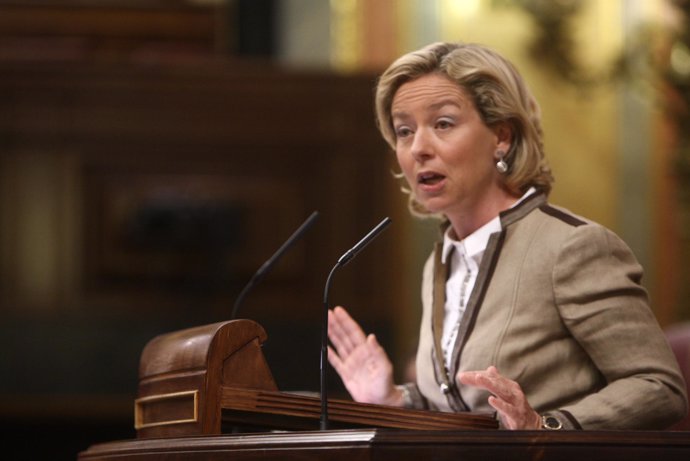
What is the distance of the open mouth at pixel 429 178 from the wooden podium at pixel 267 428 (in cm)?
45

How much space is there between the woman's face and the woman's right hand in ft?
1.10

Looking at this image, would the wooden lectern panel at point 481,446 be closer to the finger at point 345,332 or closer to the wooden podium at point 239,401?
the wooden podium at point 239,401

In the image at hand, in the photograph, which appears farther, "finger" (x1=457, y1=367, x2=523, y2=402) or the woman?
the woman

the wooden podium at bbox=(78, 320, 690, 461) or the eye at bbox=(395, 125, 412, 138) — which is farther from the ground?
the eye at bbox=(395, 125, 412, 138)

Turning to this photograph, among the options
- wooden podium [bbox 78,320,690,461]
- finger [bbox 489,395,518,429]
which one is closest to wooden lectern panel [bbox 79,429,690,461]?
wooden podium [bbox 78,320,690,461]

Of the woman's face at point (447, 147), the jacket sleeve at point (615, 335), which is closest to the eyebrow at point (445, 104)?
the woman's face at point (447, 147)

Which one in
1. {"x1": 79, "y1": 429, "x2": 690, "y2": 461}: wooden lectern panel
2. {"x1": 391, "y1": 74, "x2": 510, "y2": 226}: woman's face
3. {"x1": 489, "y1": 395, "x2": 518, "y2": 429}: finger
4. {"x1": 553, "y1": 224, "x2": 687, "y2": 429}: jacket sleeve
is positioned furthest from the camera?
{"x1": 391, "y1": 74, "x2": 510, "y2": 226}: woman's face

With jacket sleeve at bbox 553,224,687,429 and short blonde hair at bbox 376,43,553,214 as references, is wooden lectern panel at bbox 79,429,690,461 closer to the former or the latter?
jacket sleeve at bbox 553,224,687,429

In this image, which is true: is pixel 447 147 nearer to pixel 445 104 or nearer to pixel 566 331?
pixel 445 104

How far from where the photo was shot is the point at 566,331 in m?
2.32

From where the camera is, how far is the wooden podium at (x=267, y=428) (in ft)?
5.81

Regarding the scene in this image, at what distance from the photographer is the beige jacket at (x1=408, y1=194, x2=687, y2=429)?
219 cm

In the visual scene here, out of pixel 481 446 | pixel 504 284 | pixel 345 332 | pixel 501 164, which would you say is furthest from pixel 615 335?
pixel 345 332

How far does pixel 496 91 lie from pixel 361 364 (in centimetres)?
61
